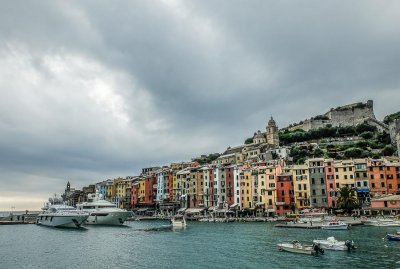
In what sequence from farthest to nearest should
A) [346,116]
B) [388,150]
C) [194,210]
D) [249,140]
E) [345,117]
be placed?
[249,140], [345,117], [346,116], [388,150], [194,210]

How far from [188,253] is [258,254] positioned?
23.8ft

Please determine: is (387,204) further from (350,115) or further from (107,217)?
(350,115)

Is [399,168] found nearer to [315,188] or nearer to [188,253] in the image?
[315,188]

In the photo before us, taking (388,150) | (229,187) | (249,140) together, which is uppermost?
(249,140)

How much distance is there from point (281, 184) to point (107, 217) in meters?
39.7

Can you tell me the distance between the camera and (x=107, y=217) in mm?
77062

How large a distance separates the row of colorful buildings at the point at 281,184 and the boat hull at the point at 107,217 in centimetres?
2795

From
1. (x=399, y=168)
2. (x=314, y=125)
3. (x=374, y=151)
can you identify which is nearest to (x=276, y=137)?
(x=314, y=125)

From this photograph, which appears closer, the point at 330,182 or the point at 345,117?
the point at 330,182

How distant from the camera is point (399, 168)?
270ft

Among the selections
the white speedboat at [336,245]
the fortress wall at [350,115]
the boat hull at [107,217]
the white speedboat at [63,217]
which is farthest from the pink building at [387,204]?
the fortress wall at [350,115]

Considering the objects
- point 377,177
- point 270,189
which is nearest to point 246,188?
point 270,189

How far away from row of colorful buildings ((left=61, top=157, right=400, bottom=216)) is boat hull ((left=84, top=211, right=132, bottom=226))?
27.9 m

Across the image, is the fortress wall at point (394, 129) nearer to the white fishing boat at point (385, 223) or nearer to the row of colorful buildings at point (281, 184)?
the row of colorful buildings at point (281, 184)
